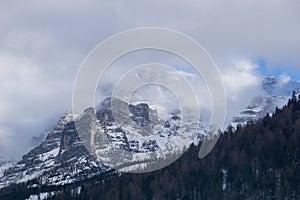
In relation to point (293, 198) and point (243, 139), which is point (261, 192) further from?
point (243, 139)


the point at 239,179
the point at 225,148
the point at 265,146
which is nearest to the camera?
the point at 239,179

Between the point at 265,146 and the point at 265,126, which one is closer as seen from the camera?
the point at 265,146

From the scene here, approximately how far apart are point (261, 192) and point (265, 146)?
25.0 meters

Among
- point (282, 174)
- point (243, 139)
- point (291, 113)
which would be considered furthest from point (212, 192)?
point (291, 113)

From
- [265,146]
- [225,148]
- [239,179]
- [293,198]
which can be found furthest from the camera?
[225,148]

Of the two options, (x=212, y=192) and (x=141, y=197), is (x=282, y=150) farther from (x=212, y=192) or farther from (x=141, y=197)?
(x=141, y=197)

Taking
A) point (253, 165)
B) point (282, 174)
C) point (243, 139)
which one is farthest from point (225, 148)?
point (282, 174)

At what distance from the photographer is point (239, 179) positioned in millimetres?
160875

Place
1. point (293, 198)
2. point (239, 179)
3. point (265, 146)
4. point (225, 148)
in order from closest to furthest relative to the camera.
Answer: point (293, 198)
point (239, 179)
point (265, 146)
point (225, 148)

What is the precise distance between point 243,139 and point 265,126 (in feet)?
35.4

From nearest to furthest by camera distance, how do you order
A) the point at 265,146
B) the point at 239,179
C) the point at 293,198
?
the point at 293,198 → the point at 239,179 → the point at 265,146

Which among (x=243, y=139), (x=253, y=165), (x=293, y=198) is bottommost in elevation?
(x=293, y=198)

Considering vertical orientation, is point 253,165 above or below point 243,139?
below

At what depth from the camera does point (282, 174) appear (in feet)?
505
